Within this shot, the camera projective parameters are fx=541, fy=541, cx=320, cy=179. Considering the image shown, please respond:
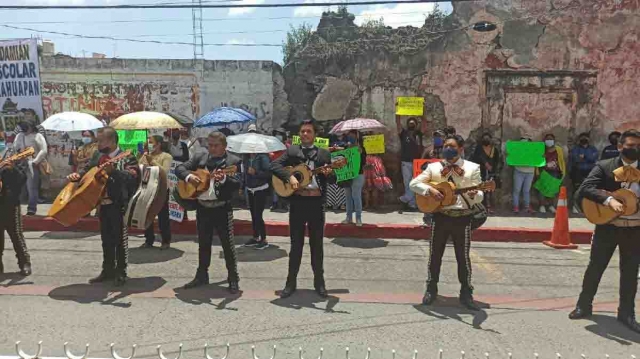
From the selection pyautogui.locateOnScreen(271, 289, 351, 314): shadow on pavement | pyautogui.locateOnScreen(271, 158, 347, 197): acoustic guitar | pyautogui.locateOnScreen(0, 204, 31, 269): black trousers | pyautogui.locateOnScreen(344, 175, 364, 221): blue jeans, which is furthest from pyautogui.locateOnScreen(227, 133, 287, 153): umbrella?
pyautogui.locateOnScreen(0, 204, 31, 269): black trousers

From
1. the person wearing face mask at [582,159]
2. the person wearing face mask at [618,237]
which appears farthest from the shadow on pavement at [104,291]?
the person wearing face mask at [582,159]

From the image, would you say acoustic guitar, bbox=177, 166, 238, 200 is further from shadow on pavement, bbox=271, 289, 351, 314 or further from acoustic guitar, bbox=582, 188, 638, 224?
acoustic guitar, bbox=582, 188, 638, 224

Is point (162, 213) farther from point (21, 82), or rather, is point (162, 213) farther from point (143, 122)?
point (21, 82)

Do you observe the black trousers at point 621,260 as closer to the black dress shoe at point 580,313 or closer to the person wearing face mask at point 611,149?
the black dress shoe at point 580,313

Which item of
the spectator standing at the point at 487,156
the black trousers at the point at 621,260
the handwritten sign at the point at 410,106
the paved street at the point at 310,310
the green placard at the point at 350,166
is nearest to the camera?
the paved street at the point at 310,310

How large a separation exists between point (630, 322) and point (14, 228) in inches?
275

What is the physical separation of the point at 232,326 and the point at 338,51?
841 cm

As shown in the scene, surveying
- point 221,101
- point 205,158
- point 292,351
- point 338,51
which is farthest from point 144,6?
point 292,351

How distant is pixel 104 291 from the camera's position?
611 centimetres

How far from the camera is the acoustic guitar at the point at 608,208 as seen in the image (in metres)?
4.97

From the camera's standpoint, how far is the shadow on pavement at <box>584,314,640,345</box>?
4922 mm

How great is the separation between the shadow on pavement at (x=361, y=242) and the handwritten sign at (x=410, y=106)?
12.0 feet

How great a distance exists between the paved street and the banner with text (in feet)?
19.7

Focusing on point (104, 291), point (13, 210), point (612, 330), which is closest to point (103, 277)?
point (104, 291)
